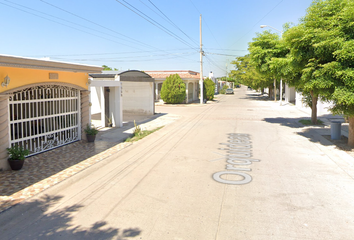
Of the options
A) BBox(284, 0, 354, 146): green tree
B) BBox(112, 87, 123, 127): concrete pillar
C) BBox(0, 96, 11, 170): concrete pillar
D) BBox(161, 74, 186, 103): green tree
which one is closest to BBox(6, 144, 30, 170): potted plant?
BBox(0, 96, 11, 170): concrete pillar

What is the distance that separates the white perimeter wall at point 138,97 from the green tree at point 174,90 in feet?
32.0

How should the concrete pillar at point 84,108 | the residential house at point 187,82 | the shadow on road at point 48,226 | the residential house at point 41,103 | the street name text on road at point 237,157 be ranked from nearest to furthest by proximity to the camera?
the shadow on road at point 48,226 → the street name text on road at point 237,157 → the residential house at point 41,103 → the concrete pillar at point 84,108 → the residential house at point 187,82

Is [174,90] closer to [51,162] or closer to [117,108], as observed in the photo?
[117,108]

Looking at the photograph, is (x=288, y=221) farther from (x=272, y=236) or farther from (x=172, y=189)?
(x=172, y=189)

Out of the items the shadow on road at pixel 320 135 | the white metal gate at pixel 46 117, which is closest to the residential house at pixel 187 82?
Answer: the shadow on road at pixel 320 135

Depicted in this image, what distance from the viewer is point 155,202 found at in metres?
5.89

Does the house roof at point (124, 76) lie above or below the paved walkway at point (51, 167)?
above

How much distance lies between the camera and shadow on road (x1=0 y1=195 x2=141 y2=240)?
4590 millimetres

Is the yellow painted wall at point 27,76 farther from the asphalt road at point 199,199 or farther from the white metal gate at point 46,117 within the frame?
the asphalt road at point 199,199

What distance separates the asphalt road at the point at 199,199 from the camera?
4.74 metres

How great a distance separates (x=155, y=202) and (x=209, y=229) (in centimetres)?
148

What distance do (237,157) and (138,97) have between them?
45.9ft

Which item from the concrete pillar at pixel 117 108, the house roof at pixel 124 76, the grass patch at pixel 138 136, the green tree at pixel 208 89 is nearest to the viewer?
the grass patch at pixel 138 136

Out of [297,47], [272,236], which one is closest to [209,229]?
[272,236]
